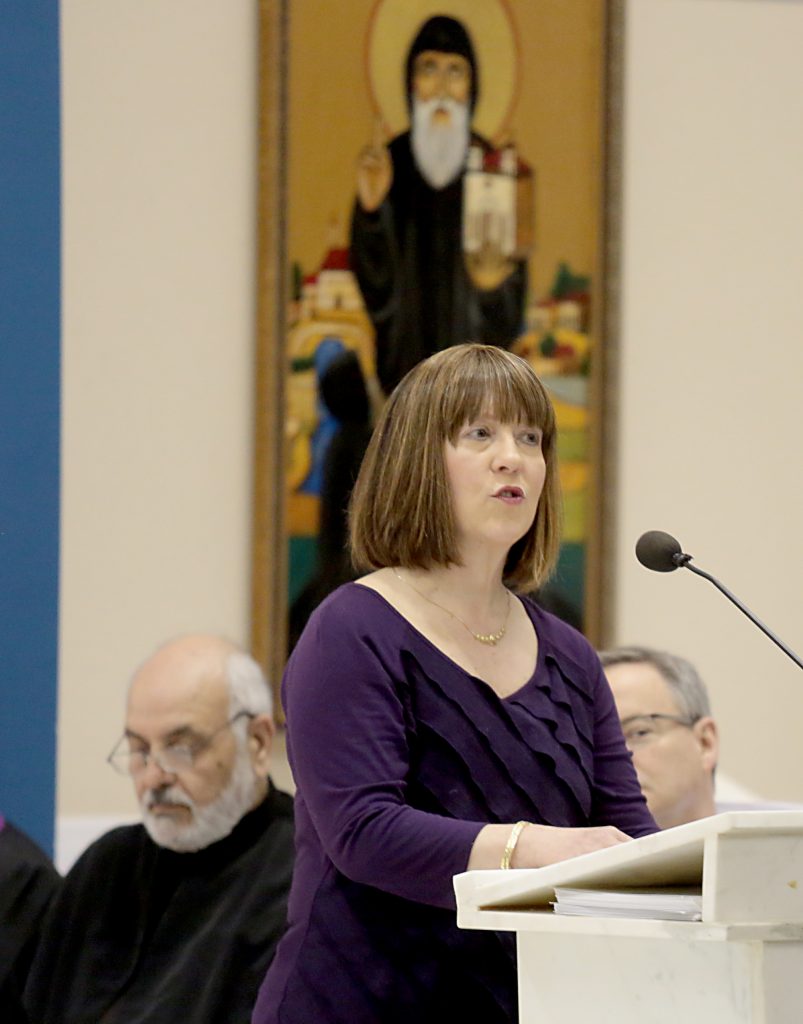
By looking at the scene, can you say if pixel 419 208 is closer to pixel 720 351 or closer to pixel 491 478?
pixel 720 351

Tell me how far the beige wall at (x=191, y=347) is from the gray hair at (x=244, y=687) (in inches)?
55.7

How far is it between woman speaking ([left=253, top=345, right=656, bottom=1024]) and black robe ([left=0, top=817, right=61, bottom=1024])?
1592 millimetres

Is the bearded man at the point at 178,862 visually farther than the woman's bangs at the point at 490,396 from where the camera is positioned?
Yes

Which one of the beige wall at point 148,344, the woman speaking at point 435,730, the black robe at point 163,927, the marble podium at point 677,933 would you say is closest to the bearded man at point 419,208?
the beige wall at point 148,344

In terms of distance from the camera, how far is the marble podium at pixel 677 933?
1354mm

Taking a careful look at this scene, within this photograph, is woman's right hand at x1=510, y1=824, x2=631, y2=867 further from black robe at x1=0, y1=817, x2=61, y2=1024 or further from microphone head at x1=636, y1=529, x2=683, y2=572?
black robe at x1=0, y1=817, x2=61, y2=1024

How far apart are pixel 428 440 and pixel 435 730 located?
0.36 meters

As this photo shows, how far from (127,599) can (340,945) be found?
3097mm

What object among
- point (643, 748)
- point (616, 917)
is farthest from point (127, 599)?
point (616, 917)

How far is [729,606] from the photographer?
5.23 meters

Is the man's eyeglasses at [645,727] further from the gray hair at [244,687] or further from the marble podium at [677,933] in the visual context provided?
the marble podium at [677,933]

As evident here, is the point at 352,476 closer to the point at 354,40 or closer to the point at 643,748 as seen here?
the point at 354,40

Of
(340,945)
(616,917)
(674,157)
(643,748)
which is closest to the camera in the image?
(616,917)

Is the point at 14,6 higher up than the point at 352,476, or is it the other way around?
the point at 14,6
